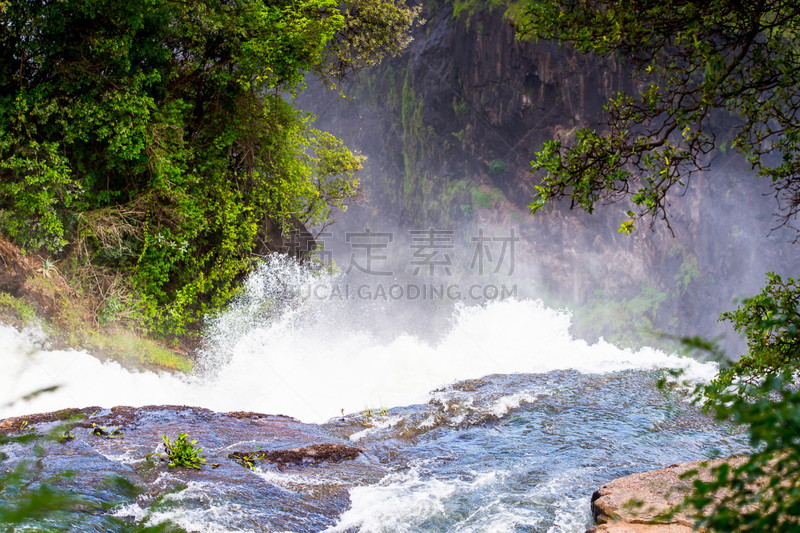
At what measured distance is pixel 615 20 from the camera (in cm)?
346

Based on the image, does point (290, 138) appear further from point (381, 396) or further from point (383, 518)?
point (383, 518)

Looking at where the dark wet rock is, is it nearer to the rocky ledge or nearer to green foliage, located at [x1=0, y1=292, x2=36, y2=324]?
the rocky ledge

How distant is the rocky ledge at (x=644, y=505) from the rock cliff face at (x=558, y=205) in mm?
17172

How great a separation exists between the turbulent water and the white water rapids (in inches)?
1.4

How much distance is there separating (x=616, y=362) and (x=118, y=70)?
13.2m

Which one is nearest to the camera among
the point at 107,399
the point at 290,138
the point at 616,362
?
the point at 107,399

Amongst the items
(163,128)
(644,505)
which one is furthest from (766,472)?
(163,128)

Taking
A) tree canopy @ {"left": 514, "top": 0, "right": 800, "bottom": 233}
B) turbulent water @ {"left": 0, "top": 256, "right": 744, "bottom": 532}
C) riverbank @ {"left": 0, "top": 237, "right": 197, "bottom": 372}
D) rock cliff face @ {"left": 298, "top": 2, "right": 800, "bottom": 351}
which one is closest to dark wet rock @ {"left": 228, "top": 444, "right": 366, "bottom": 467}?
turbulent water @ {"left": 0, "top": 256, "right": 744, "bottom": 532}

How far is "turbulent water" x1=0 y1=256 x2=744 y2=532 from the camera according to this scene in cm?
459

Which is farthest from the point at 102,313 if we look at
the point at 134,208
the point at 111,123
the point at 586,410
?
the point at 586,410

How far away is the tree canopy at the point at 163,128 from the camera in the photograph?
26.4ft

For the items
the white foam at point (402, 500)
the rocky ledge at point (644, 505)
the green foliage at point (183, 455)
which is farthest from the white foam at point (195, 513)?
the rocky ledge at point (644, 505)

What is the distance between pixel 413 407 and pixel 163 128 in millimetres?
7086

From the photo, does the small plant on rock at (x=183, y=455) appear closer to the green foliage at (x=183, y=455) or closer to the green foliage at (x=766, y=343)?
the green foliage at (x=183, y=455)
